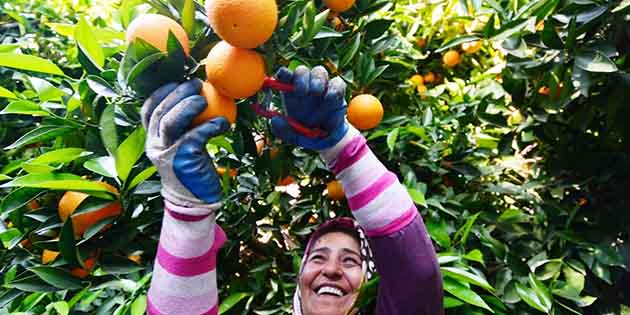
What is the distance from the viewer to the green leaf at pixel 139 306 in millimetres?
931

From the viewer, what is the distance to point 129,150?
0.78m

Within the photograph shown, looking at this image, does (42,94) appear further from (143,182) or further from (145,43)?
(145,43)

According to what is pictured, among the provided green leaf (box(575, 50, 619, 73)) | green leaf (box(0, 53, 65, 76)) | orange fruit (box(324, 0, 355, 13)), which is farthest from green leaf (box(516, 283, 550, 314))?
green leaf (box(0, 53, 65, 76))

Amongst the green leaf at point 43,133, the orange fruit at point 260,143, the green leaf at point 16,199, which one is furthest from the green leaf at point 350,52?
the green leaf at point 16,199

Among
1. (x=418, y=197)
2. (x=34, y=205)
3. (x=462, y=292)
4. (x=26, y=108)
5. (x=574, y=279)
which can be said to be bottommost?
(x=574, y=279)

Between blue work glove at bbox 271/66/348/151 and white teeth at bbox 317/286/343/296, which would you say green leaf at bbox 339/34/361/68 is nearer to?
blue work glove at bbox 271/66/348/151

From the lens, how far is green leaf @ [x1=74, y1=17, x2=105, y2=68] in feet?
2.66

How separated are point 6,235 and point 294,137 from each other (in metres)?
0.64

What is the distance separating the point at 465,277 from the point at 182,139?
651 mm

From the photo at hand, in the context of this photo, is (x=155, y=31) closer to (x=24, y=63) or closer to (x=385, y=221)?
(x=24, y=63)

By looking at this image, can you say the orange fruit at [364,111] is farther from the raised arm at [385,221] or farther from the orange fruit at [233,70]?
the orange fruit at [233,70]

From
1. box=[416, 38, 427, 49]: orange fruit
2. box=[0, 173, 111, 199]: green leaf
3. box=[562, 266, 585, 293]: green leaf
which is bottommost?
box=[562, 266, 585, 293]: green leaf

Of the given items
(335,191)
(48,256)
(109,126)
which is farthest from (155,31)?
(335,191)

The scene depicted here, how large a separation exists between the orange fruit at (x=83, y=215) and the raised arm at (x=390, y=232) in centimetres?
41
